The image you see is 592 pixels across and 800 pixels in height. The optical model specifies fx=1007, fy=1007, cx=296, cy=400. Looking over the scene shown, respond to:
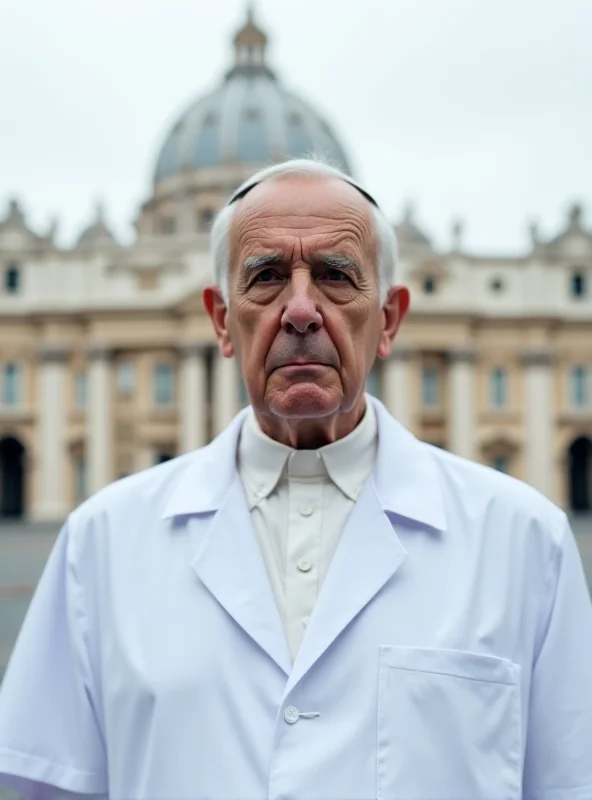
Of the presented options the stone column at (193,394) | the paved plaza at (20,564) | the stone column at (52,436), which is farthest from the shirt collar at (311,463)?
the stone column at (52,436)

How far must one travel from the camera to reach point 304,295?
241cm

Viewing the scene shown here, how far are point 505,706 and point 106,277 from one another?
4167 cm

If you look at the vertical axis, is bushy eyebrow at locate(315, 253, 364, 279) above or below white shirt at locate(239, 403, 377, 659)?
above

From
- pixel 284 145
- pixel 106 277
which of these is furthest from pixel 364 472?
pixel 284 145

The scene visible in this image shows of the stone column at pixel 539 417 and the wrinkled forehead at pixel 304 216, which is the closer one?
the wrinkled forehead at pixel 304 216

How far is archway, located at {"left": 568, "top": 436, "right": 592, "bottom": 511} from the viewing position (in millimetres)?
44656

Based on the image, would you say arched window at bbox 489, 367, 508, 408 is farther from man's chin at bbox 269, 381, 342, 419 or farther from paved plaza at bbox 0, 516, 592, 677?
man's chin at bbox 269, 381, 342, 419

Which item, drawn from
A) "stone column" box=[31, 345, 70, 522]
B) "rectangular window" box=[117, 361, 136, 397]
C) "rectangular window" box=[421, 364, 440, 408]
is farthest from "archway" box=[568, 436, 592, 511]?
"stone column" box=[31, 345, 70, 522]

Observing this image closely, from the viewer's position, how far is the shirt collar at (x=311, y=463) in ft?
8.50

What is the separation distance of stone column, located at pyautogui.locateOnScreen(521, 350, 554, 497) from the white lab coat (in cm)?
4032

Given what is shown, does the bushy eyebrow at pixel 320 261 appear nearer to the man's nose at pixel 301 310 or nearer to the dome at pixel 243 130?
the man's nose at pixel 301 310

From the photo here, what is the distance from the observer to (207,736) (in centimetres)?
228

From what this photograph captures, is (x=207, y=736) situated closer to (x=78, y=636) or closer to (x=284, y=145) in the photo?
(x=78, y=636)

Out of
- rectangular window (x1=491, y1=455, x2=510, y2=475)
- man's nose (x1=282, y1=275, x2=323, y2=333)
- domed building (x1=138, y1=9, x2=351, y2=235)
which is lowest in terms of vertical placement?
rectangular window (x1=491, y1=455, x2=510, y2=475)
